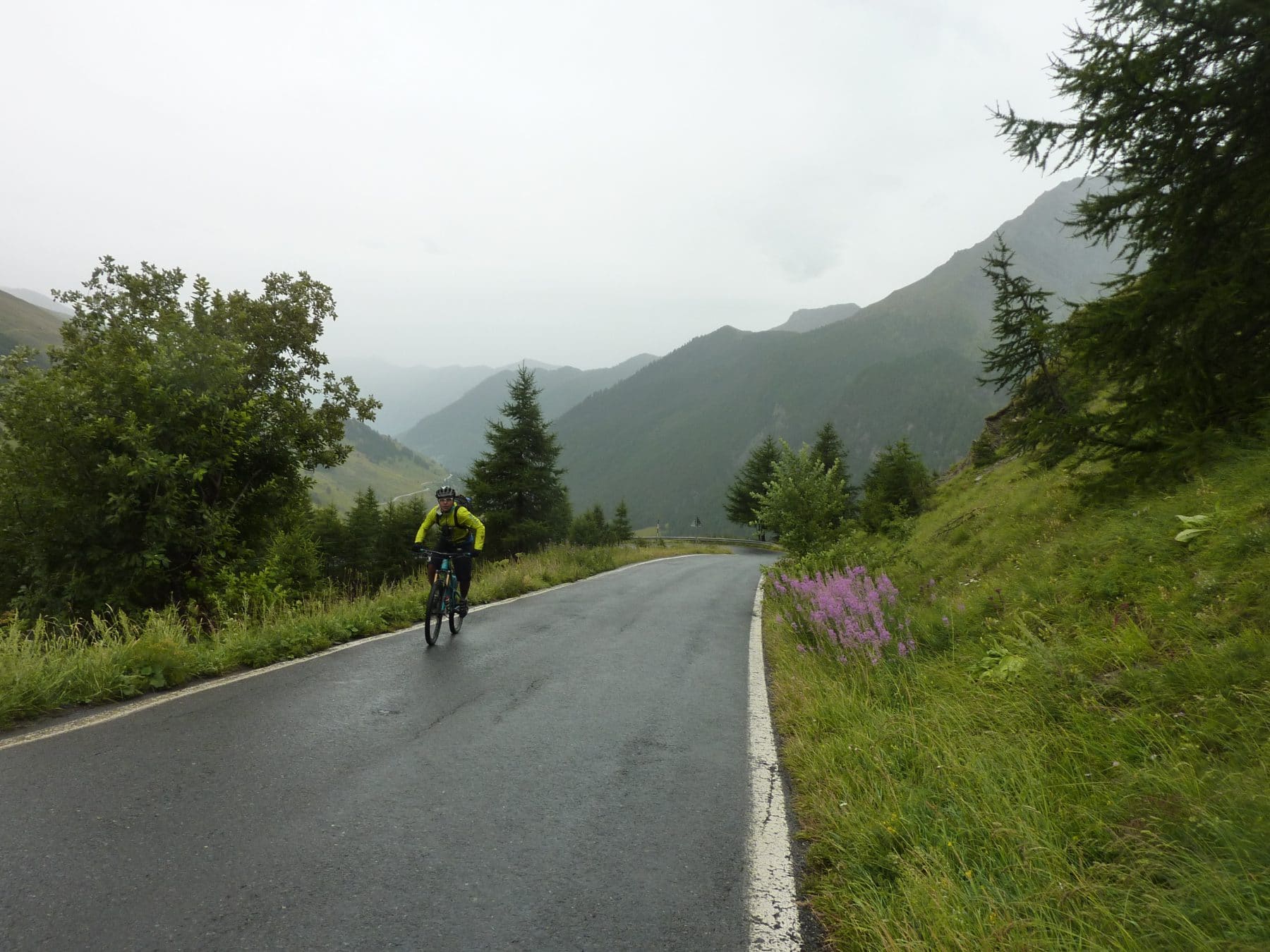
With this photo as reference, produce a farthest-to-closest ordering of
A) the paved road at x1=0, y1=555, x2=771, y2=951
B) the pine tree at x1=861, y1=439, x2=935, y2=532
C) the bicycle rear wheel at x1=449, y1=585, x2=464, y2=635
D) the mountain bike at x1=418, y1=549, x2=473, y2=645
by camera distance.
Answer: the pine tree at x1=861, y1=439, x2=935, y2=532, the bicycle rear wheel at x1=449, y1=585, x2=464, y2=635, the mountain bike at x1=418, y1=549, x2=473, y2=645, the paved road at x1=0, y1=555, x2=771, y2=951

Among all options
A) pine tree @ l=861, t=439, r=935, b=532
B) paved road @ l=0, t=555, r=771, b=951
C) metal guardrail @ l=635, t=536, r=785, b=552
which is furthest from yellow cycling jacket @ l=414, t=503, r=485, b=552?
metal guardrail @ l=635, t=536, r=785, b=552

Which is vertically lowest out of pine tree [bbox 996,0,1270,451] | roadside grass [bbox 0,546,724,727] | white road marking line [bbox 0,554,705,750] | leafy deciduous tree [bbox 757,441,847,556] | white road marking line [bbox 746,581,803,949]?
white road marking line [bbox 746,581,803,949]

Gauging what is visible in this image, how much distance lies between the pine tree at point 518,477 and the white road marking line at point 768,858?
29398 mm

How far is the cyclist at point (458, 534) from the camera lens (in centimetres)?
893

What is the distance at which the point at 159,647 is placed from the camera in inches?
236

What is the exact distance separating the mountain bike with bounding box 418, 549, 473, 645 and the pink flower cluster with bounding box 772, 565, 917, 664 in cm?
483

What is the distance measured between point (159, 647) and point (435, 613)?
2.98m

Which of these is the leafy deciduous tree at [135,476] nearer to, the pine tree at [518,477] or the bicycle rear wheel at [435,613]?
the bicycle rear wheel at [435,613]

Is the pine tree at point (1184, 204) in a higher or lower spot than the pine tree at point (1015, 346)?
lower

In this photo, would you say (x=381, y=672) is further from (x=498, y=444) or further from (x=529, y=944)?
(x=498, y=444)

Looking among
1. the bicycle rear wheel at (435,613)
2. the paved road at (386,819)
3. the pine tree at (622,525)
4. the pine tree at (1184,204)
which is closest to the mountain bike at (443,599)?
the bicycle rear wheel at (435,613)

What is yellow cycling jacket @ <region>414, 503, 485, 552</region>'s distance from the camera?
8977mm

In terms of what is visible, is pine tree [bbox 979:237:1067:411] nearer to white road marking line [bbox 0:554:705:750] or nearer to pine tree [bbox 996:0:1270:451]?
pine tree [bbox 996:0:1270:451]

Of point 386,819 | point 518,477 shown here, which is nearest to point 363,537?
point 518,477
